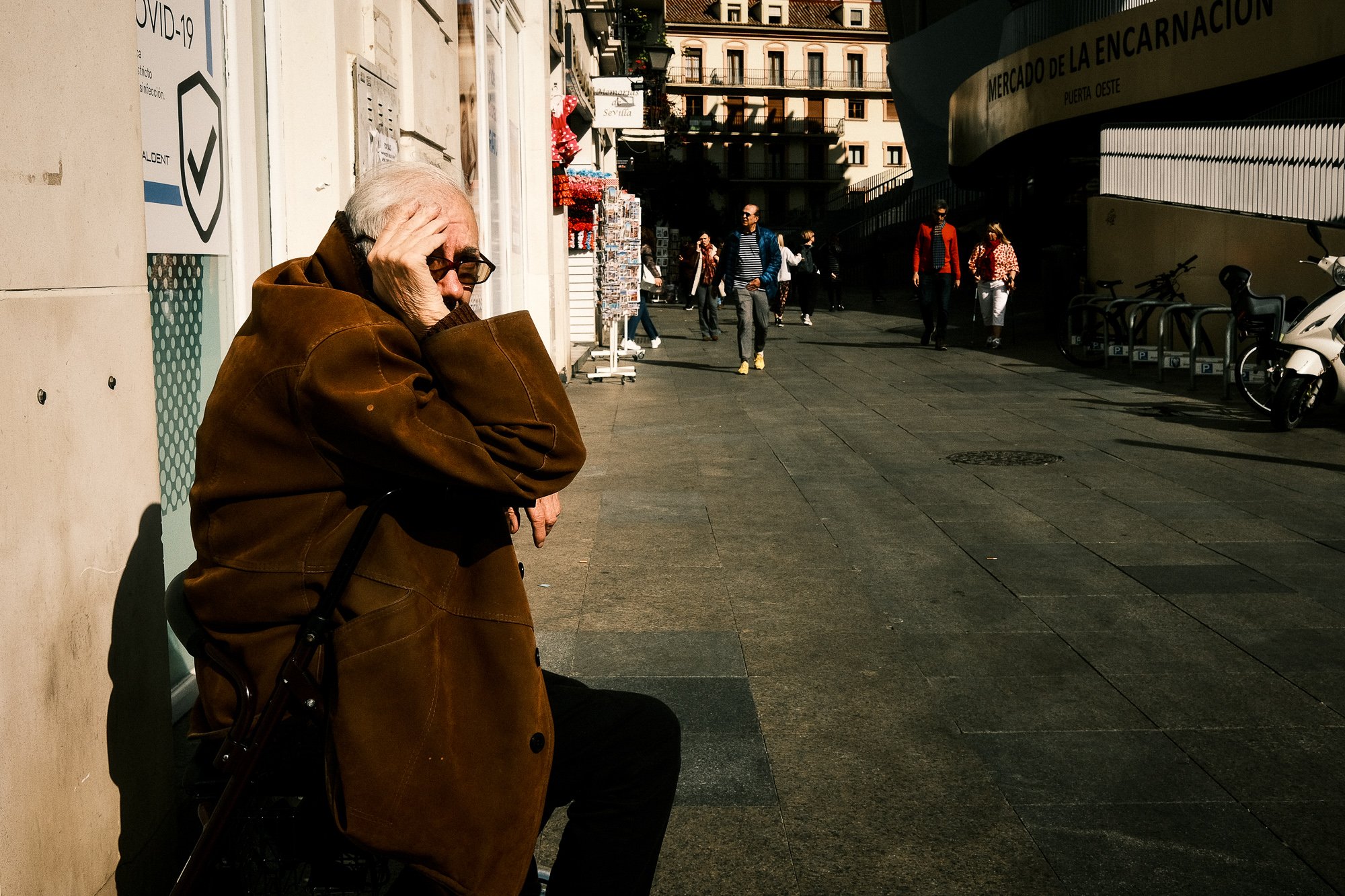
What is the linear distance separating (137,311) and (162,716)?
852 millimetres

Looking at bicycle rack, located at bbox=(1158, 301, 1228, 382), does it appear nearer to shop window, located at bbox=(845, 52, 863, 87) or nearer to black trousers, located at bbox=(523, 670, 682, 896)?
black trousers, located at bbox=(523, 670, 682, 896)

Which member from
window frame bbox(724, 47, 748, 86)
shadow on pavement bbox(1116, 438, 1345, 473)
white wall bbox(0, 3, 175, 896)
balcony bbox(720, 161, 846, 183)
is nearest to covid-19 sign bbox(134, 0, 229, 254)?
white wall bbox(0, 3, 175, 896)

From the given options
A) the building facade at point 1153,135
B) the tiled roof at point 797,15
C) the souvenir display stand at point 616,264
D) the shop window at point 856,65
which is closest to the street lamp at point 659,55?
the building facade at point 1153,135

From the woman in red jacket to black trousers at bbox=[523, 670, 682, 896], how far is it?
17.2 meters

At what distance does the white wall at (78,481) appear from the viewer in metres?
2.27

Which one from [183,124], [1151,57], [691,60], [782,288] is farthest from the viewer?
[691,60]

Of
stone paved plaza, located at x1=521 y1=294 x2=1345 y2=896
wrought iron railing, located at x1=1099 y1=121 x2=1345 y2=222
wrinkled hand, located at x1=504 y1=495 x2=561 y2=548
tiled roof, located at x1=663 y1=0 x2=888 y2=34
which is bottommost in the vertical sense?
stone paved plaza, located at x1=521 y1=294 x2=1345 y2=896

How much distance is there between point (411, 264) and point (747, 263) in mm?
13949

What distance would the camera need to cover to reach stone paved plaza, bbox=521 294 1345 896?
3.39m

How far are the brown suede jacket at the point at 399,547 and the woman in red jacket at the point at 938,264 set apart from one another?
17405 mm

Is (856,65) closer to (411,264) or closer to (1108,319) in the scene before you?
(1108,319)

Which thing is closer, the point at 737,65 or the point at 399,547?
the point at 399,547

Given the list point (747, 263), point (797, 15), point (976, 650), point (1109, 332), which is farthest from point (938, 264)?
point (797, 15)

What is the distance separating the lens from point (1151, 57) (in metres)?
25.2
